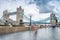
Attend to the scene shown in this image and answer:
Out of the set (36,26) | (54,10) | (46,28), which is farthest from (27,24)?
(54,10)

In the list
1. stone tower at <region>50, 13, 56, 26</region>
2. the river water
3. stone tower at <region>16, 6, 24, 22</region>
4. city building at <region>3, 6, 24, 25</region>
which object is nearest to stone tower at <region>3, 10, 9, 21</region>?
city building at <region>3, 6, 24, 25</region>

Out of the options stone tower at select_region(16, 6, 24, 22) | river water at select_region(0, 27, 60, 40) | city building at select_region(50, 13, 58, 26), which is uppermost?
stone tower at select_region(16, 6, 24, 22)

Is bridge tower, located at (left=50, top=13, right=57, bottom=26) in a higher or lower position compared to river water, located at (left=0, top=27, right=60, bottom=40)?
higher

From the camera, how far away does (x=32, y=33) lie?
321cm

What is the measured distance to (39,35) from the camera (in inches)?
124

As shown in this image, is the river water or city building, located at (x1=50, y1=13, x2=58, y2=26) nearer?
the river water

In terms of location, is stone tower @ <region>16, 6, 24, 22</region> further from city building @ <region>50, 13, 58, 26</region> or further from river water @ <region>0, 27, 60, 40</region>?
city building @ <region>50, 13, 58, 26</region>

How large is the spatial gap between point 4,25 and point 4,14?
9.3 inches

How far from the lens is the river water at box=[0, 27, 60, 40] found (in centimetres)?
309

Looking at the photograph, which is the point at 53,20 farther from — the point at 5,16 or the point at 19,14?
the point at 5,16

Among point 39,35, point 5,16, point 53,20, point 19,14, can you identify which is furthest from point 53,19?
point 5,16

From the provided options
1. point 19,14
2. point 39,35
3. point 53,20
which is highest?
point 19,14

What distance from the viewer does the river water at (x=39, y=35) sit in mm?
3092

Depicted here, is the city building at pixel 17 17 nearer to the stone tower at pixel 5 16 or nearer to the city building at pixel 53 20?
the stone tower at pixel 5 16
